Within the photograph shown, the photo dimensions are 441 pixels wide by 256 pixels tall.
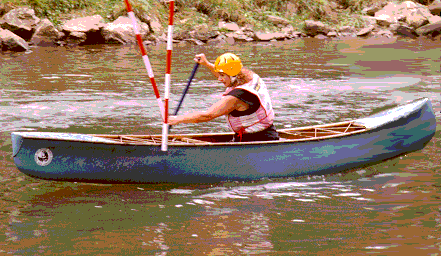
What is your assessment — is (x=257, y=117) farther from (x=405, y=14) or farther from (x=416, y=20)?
(x=405, y=14)

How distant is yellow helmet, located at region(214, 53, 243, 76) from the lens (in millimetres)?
6113

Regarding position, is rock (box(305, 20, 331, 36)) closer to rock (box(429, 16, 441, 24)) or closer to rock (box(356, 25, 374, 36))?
rock (box(356, 25, 374, 36))

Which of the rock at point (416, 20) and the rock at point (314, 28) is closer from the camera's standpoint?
the rock at point (314, 28)

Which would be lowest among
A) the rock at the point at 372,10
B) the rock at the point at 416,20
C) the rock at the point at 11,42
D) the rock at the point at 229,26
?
the rock at the point at 11,42

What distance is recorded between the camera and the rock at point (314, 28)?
25.4 meters

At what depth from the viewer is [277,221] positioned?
17.8ft

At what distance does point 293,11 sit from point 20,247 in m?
23.8

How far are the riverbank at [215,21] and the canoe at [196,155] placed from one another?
13.7 m

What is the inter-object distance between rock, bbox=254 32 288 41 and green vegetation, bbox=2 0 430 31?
638 millimetres

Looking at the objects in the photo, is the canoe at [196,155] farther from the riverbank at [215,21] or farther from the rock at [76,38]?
the rock at [76,38]

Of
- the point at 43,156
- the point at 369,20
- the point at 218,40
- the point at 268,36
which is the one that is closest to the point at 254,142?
the point at 43,156

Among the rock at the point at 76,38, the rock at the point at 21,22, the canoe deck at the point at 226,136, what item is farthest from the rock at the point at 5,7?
the canoe deck at the point at 226,136

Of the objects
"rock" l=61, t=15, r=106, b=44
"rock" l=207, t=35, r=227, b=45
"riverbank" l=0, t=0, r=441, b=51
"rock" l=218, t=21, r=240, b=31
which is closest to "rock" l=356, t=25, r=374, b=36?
"riverbank" l=0, t=0, r=441, b=51

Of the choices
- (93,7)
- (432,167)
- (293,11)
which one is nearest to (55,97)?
(432,167)
